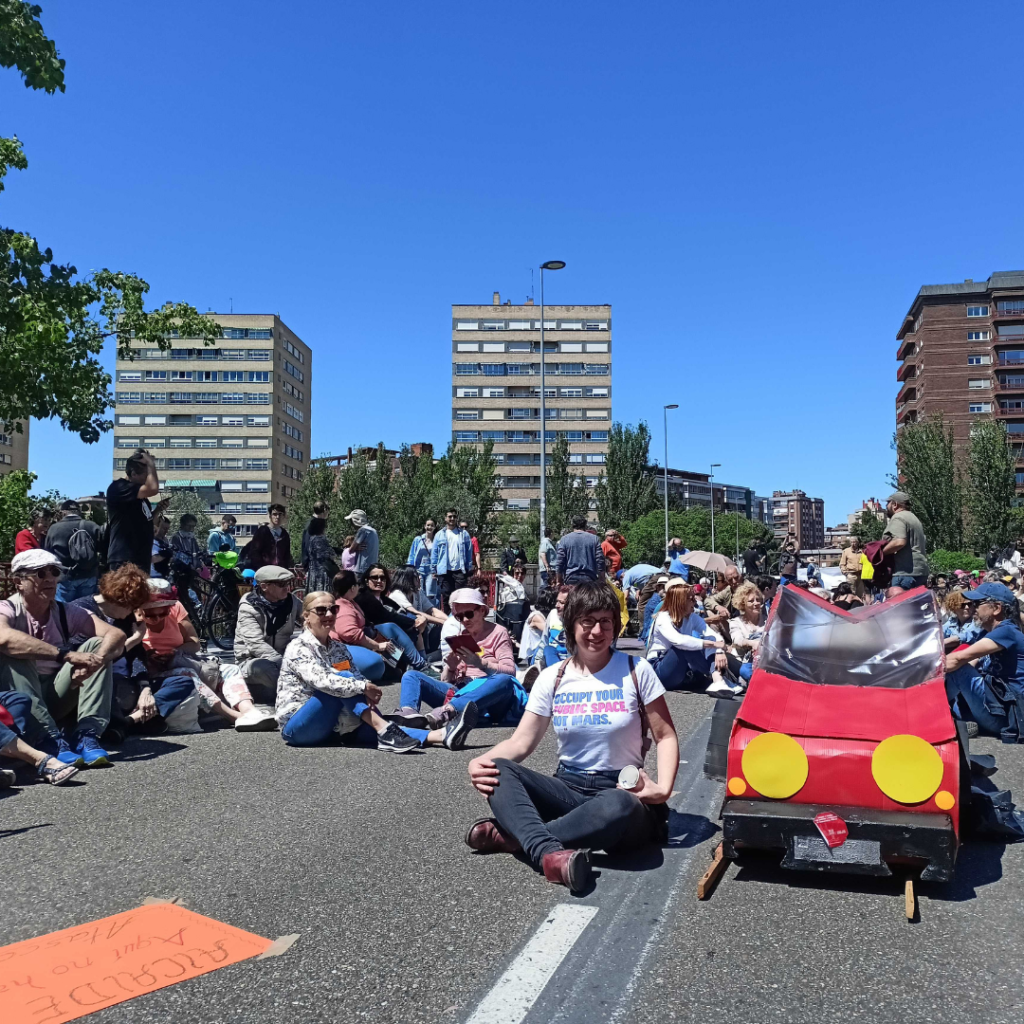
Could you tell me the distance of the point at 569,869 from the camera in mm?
4441

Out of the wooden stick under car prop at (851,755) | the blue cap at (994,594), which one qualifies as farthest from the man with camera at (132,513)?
the blue cap at (994,594)

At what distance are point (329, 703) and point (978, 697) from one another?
536cm

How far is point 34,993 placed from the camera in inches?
136

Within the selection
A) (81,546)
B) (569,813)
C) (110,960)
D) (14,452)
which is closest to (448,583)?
(81,546)

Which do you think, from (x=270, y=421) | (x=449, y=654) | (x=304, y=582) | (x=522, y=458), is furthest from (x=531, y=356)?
(x=449, y=654)

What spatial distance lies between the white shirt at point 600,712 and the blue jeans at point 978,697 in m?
4.58

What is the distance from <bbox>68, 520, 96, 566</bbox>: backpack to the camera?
11.8m

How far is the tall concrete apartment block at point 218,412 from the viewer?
128 m

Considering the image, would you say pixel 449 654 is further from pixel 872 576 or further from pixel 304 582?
pixel 304 582

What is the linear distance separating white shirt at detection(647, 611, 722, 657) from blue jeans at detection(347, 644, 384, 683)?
3.15 m

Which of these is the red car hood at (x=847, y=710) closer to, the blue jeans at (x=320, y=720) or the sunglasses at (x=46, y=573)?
the blue jeans at (x=320, y=720)

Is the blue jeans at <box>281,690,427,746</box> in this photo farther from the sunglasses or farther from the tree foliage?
the tree foliage

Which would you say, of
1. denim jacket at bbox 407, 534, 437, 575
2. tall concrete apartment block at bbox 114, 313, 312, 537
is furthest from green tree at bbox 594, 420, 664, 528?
denim jacket at bbox 407, 534, 437, 575

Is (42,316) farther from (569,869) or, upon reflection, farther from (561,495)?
(561,495)
